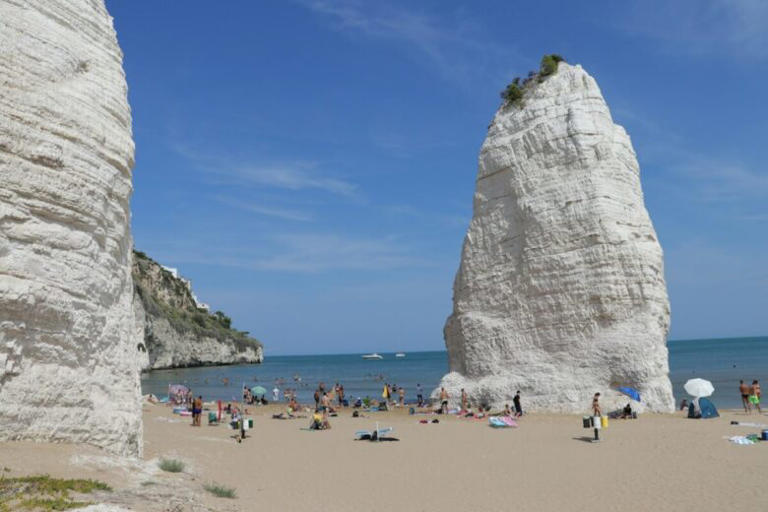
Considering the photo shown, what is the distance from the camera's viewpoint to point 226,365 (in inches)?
4387

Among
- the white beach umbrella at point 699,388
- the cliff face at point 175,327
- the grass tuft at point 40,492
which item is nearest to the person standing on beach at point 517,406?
the white beach umbrella at point 699,388

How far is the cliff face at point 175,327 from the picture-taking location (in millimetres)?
80438

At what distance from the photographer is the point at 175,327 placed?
8819 centimetres

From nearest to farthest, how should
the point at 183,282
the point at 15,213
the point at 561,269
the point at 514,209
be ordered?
the point at 15,213
the point at 561,269
the point at 514,209
the point at 183,282

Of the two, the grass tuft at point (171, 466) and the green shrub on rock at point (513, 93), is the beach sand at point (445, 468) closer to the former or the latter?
the grass tuft at point (171, 466)

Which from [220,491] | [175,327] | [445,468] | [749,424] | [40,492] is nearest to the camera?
[40,492]

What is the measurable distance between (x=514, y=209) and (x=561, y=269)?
143 inches

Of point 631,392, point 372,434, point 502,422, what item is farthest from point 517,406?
point 372,434

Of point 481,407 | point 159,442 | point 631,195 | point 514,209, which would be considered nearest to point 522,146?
point 514,209

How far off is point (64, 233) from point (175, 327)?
80.8 m

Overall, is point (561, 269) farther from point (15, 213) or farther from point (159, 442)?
point (15, 213)

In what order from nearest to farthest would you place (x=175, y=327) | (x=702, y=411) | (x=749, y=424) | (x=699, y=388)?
(x=749, y=424) → (x=699, y=388) → (x=702, y=411) → (x=175, y=327)

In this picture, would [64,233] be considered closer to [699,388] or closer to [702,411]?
[699,388]

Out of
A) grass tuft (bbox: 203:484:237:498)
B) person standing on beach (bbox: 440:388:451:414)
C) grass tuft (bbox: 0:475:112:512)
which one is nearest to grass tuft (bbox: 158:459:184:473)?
grass tuft (bbox: 203:484:237:498)
